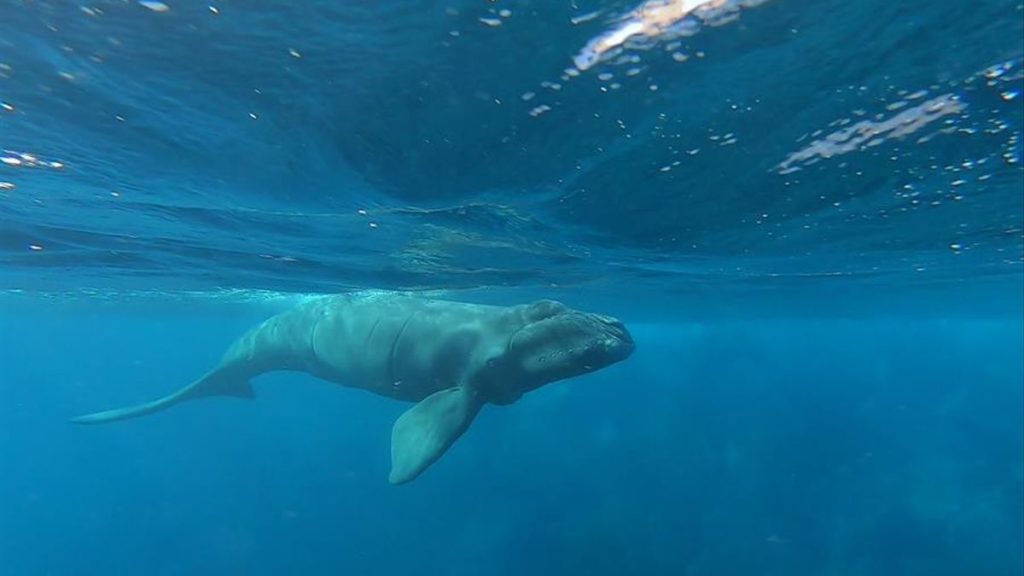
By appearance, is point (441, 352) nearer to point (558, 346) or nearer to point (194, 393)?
point (558, 346)

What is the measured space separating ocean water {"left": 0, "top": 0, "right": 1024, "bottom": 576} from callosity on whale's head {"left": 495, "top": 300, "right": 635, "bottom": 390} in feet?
8.12

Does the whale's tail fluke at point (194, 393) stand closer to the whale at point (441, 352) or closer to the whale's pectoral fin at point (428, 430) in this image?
the whale at point (441, 352)

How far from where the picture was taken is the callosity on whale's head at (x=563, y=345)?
8648 mm

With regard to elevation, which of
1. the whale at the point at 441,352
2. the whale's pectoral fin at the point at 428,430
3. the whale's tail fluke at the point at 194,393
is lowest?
the whale's tail fluke at the point at 194,393

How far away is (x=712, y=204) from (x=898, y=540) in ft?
68.7

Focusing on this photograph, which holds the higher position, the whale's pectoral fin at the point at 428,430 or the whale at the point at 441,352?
the whale at the point at 441,352

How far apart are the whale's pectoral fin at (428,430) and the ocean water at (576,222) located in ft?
11.2

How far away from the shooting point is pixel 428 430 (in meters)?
8.91

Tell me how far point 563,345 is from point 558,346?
68 mm

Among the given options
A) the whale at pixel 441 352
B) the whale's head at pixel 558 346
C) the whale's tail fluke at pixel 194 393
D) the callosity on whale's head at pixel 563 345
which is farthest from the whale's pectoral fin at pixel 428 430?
the whale's tail fluke at pixel 194 393

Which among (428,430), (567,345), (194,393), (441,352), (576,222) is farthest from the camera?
(194,393)

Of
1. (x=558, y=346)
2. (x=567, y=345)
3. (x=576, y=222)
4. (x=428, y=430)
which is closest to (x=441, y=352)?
(x=428, y=430)

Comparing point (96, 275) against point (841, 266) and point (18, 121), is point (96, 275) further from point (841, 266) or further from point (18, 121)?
point (841, 266)

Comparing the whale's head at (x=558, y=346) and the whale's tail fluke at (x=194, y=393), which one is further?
the whale's tail fluke at (x=194, y=393)
